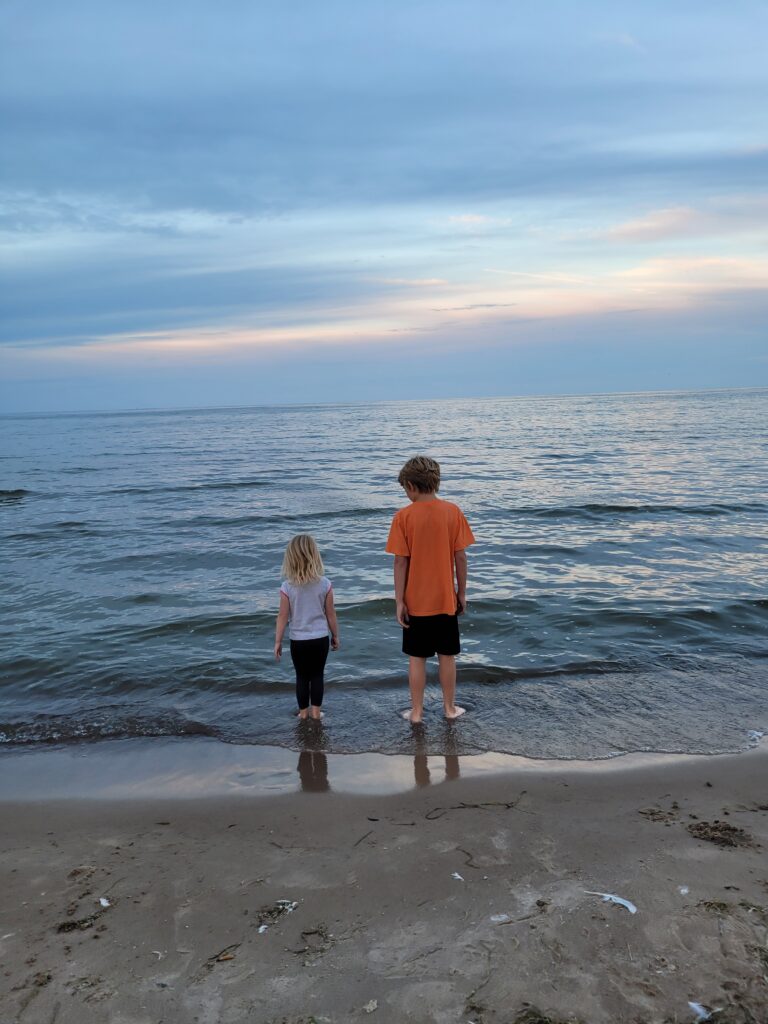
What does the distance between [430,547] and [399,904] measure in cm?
293

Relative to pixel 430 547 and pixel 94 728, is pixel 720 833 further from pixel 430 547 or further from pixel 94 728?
pixel 94 728

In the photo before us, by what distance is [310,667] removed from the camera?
6391 millimetres

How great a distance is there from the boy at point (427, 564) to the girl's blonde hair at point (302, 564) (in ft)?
2.18

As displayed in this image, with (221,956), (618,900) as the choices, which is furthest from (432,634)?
(221,956)

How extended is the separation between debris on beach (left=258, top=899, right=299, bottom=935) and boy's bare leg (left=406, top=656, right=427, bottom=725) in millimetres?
2798

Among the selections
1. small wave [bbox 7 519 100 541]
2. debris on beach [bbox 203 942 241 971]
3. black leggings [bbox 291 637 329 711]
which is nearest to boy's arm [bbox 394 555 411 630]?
black leggings [bbox 291 637 329 711]

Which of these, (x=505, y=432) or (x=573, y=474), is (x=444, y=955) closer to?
(x=573, y=474)

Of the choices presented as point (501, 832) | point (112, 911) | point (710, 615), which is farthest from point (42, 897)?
point (710, 615)

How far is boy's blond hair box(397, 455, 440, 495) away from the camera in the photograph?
5758 mm

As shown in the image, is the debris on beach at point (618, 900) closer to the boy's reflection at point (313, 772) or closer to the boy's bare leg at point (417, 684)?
the boy's reflection at point (313, 772)

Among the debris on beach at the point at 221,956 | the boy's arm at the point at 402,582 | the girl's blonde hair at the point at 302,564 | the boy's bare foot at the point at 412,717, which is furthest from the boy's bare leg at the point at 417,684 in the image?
the debris on beach at the point at 221,956

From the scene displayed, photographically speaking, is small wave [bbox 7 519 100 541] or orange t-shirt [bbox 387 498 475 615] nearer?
orange t-shirt [bbox 387 498 475 615]

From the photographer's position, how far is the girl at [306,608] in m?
6.21

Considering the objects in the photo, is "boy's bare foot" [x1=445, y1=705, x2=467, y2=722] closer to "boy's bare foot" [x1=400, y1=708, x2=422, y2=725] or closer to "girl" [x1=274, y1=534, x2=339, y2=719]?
"boy's bare foot" [x1=400, y1=708, x2=422, y2=725]
